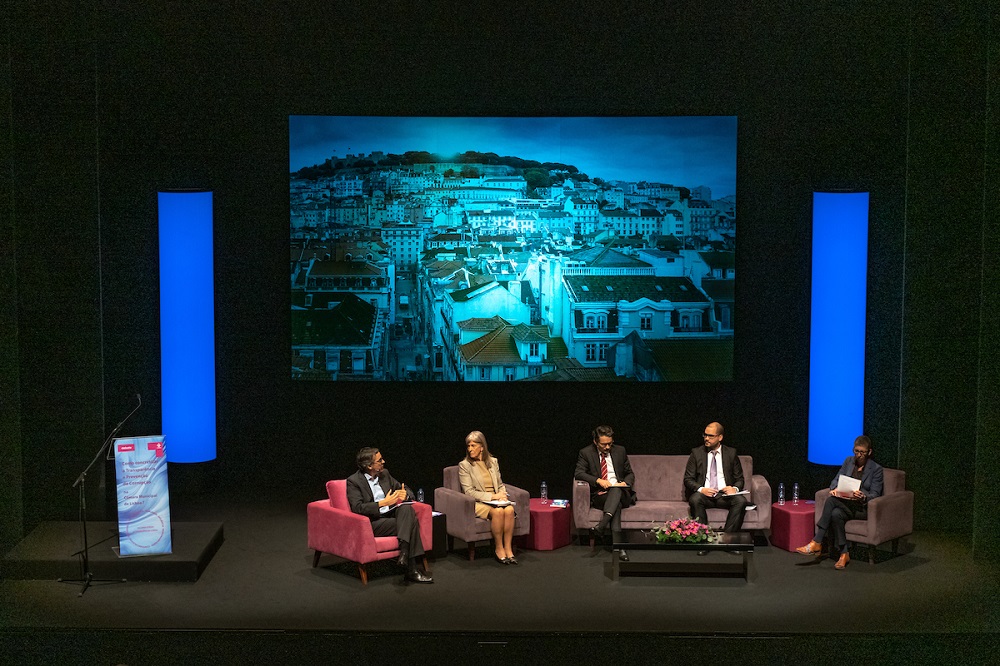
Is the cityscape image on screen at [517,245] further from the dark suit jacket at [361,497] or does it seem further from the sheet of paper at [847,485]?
the dark suit jacket at [361,497]

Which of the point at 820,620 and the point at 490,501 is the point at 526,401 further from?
the point at 820,620

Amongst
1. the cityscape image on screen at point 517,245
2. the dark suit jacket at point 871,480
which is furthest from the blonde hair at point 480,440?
the dark suit jacket at point 871,480

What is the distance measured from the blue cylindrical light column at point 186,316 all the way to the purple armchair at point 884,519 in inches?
197

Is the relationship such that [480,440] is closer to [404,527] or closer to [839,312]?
[404,527]

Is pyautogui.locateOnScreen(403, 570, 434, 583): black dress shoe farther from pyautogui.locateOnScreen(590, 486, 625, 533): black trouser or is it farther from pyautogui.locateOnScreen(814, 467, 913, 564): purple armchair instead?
pyautogui.locateOnScreen(814, 467, 913, 564): purple armchair

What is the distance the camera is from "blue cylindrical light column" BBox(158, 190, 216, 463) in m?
10.5

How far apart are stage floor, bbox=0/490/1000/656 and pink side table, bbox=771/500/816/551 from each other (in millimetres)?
121

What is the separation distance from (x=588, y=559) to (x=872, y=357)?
3.07 metres

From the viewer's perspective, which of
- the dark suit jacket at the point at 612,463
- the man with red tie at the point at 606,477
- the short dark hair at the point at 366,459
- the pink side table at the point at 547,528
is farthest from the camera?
the dark suit jacket at the point at 612,463

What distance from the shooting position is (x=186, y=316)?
34.6 feet

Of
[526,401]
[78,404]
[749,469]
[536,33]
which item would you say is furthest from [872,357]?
[78,404]

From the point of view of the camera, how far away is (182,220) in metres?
10.5

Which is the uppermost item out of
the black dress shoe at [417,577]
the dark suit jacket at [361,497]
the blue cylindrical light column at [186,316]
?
the blue cylindrical light column at [186,316]

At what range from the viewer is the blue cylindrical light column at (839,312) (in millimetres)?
10188
